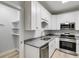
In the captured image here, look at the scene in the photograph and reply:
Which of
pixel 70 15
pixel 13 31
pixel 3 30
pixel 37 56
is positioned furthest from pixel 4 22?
pixel 70 15

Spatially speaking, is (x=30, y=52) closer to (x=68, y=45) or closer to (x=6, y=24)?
(x=6, y=24)

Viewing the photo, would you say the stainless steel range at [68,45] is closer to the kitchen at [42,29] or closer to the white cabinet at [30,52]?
the kitchen at [42,29]

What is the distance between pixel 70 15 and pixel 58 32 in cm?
133

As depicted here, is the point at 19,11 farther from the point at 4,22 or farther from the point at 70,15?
the point at 70,15

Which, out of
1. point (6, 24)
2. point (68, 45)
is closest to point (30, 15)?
point (6, 24)

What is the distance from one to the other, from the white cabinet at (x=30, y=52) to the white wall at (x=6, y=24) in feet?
1.32

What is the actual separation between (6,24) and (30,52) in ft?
3.31

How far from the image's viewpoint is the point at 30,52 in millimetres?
2049

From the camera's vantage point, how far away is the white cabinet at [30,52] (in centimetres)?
187

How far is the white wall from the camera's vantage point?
173 centimetres

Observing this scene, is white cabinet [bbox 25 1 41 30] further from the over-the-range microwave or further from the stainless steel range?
the over-the-range microwave

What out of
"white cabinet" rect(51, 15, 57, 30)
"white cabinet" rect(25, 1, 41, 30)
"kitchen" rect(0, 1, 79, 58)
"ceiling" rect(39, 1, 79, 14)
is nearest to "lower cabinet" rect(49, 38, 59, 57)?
"kitchen" rect(0, 1, 79, 58)

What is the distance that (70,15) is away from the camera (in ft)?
12.7

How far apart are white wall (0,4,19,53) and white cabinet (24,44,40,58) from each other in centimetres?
40
